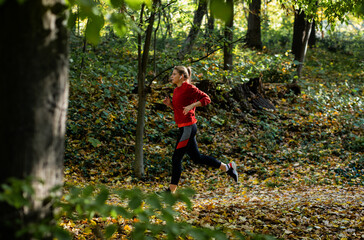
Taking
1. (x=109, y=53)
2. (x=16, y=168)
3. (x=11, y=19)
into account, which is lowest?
(x=16, y=168)

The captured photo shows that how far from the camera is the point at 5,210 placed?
1.24 metres

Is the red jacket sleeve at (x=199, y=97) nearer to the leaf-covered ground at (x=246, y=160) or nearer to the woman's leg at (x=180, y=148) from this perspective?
the woman's leg at (x=180, y=148)

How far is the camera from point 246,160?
25.3 feet

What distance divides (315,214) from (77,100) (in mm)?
5868

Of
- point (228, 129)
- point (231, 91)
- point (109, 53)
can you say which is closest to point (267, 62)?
point (231, 91)

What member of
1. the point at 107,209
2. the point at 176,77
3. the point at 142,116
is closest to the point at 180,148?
the point at 176,77

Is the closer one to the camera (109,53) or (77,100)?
(77,100)

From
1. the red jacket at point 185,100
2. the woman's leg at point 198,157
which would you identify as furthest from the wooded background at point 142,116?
the red jacket at point 185,100

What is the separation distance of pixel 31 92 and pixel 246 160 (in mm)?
6908

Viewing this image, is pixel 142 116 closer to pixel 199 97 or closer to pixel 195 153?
pixel 195 153

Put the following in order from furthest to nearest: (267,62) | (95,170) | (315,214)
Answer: (267,62), (95,170), (315,214)

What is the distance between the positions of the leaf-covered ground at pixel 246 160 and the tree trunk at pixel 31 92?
80.4 inches

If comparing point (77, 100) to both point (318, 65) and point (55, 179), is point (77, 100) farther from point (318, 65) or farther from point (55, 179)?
point (318, 65)

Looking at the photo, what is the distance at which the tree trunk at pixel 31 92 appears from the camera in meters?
1.17
